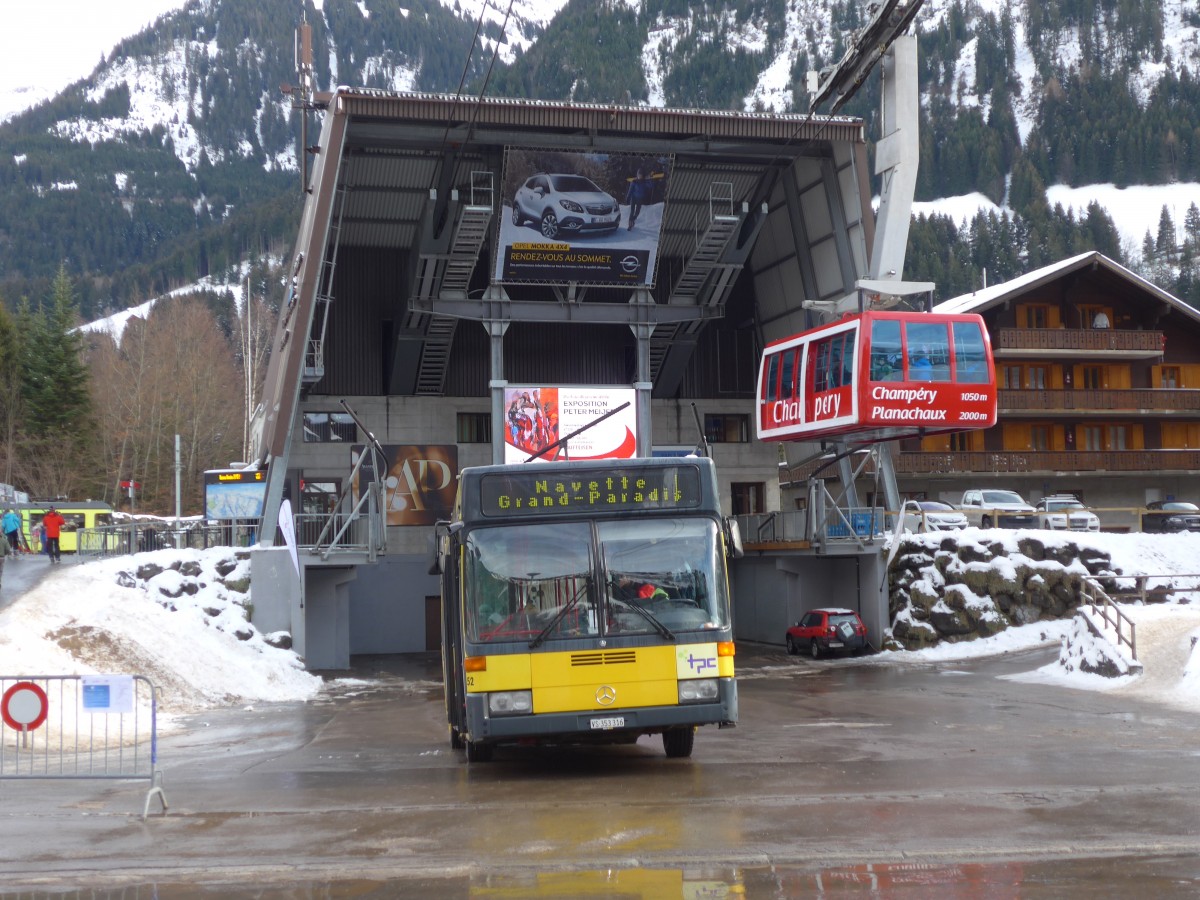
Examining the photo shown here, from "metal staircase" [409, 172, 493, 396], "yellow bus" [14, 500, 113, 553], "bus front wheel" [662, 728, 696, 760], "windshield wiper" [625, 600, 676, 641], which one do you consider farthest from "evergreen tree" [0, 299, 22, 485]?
"windshield wiper" [625, 600, 676, 641]

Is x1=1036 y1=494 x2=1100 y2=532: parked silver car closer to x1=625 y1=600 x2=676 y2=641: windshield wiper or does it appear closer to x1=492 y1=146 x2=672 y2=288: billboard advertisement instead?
x1=492 y1=146 x2=672 y2=288: billboard advertisement

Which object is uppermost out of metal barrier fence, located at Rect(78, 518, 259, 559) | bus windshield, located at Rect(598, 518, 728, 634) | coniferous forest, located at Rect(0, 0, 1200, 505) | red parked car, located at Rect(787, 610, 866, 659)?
coniferous forest, located at Rect(0, 0, 1200, 505)

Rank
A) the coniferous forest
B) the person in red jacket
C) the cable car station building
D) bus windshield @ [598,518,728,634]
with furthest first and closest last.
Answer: the coniferous forest < the cable car station building < the person in red jacket < bus windshield @ [598,518,728,634]

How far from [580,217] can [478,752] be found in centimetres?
2721

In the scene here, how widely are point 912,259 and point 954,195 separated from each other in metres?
48.9

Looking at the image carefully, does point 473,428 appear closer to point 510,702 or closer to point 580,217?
point 580,217

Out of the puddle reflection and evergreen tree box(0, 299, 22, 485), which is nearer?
the puddle reflection

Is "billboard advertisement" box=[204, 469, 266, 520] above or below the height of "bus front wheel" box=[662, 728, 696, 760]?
above

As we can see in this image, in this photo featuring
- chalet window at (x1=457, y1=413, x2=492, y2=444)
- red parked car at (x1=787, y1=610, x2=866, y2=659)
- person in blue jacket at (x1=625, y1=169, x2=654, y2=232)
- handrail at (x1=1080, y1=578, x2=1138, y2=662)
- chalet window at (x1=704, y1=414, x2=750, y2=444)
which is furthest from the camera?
chalet window at (x1=704, y1=414, x2=750, y2=444)

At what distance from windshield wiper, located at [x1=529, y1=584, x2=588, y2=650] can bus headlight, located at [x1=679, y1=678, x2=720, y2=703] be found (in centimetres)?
129

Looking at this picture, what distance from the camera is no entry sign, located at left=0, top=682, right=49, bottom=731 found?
11.7 m

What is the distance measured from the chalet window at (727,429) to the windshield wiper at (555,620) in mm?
35956

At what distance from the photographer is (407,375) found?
4397 centimetres

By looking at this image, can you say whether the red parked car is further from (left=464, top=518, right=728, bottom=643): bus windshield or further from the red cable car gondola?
(left=464, top=518, right=728, bottom=643): bus windshield
